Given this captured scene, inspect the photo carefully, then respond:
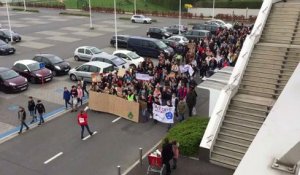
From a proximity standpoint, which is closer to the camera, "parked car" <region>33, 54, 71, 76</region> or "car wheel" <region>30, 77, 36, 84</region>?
"car wheel" <region>30, 77, 36, 84</region>

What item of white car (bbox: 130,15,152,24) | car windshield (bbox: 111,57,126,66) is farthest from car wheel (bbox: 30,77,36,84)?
white car (bbox: 130,15,152,24)

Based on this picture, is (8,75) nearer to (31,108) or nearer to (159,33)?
(31,108)

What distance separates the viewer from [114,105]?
1980cm

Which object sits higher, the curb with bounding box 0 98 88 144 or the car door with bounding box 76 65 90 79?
the car door with bounding box 76 65 90 79

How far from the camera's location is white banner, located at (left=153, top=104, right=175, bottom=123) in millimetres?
17906

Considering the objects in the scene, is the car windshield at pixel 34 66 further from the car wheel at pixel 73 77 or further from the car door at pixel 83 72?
the car door at pixel 83 72

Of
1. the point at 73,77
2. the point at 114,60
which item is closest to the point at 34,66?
the point at 73,77

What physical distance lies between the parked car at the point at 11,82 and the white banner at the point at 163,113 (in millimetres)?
9677

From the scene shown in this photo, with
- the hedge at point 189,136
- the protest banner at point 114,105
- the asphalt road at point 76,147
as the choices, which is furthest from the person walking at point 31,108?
the hedge at point 189,136

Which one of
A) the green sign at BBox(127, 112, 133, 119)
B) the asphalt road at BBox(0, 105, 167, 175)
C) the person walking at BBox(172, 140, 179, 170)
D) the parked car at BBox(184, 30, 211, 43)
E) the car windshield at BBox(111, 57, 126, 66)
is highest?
the parked car at BBox(184, 30, 211, 43)

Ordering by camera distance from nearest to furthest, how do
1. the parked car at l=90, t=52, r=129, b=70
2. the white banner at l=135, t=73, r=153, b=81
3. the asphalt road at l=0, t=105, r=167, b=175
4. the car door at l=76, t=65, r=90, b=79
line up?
the asphalt road at l=0, t=105, r=167, b=175 < the white banner at l=135, t=73, r=153, b=81 < the car door at l=76, t=65, r=90, b=79 < the parked car at l=90, t=52, r=129, b=70

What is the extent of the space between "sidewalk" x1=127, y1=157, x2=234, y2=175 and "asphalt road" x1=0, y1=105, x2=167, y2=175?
2.29 ft

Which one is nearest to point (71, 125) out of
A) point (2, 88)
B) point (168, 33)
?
point (2, 88)

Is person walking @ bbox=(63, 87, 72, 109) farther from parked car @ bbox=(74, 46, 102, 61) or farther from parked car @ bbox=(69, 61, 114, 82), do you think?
parked car @ bbox=(74, 46, 102, 61)
